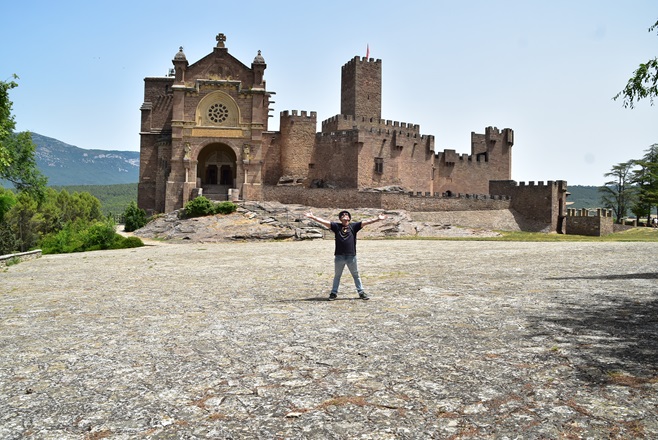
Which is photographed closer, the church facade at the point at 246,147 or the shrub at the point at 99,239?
the shrub at the point at 99,239

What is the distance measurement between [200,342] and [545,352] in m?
4.43

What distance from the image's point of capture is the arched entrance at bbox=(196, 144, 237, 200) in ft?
168

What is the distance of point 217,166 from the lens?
51.8 metres

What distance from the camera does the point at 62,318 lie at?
9281mm

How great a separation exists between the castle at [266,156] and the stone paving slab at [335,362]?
117ft

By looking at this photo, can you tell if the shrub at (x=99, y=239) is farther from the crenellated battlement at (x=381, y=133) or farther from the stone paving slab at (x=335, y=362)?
the crenellated battlement at (x=381, y=133)

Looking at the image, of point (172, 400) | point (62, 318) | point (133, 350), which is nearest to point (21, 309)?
point (62, 318)

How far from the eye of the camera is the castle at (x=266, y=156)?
47531 millimetres

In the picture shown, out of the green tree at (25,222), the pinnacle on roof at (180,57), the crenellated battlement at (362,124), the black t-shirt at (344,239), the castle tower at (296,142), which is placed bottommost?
the green tree at (25,222)

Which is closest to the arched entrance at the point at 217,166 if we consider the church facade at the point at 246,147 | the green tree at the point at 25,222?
the church facade at the point at 246,147

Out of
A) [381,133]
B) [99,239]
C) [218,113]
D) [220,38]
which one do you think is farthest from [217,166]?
[99,239]

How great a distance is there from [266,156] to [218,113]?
5986mm

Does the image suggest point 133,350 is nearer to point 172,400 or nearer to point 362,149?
point 172,400

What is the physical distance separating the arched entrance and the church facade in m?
0.10
